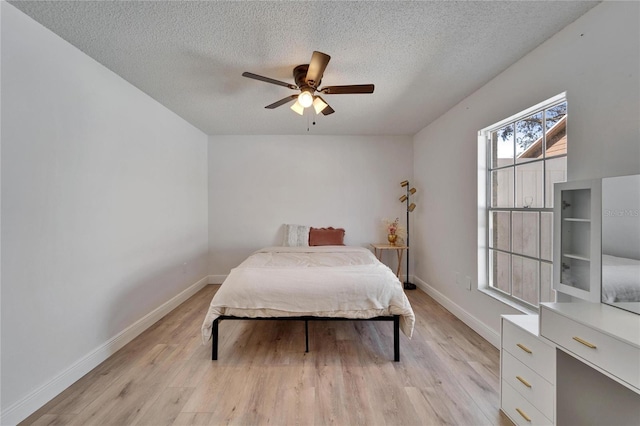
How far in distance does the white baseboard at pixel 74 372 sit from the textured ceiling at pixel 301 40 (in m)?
2.35

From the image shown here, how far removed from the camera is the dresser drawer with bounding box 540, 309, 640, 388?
897 mm

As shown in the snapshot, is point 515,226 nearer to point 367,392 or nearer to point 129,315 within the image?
point 367,392

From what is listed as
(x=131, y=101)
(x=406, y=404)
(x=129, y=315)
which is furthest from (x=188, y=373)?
(x=131, y=101)

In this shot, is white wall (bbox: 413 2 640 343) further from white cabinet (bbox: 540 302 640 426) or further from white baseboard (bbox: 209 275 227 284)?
white baseboard (bbox: 209 275 227 284)

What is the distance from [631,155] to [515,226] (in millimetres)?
988

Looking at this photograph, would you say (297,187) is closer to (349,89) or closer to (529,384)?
(349,89)

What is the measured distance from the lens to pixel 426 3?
1.39 metres

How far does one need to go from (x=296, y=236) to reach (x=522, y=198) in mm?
2770

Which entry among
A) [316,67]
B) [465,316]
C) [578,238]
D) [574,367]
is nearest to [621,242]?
[578,238]

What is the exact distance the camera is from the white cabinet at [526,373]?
121cm

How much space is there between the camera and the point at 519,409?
1350 millimetres

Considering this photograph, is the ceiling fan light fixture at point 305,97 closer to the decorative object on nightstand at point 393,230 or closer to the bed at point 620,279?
the bed at point 620,279

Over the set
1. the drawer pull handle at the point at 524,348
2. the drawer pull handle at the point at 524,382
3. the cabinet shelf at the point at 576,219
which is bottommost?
the drawer pull handle at the point at 524,382

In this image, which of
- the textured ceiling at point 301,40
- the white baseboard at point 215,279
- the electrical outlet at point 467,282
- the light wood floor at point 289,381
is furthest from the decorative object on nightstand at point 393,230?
the white baseboard at point 215,279
